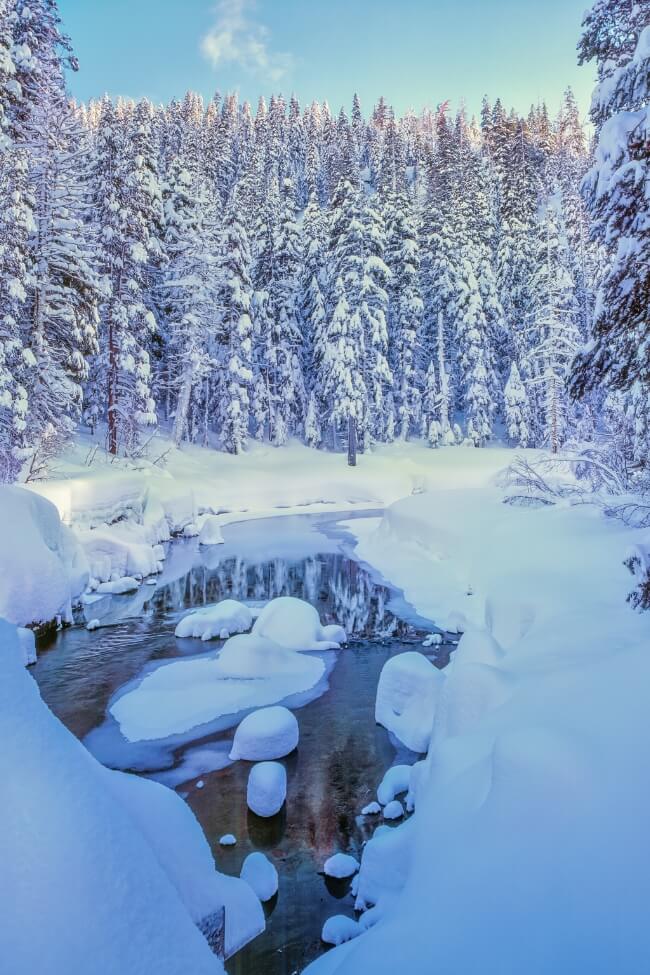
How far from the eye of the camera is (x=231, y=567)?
1786 cm

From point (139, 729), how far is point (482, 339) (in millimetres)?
37565

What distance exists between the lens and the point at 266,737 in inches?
282

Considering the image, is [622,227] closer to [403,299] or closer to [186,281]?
[186,281]

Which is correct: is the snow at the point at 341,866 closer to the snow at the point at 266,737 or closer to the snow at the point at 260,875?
the snow at the point at 260,875

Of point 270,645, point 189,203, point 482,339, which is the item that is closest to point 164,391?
point 189,203

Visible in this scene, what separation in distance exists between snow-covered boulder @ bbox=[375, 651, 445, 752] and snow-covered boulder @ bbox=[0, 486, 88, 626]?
6.85 m

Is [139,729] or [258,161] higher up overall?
[258,161]

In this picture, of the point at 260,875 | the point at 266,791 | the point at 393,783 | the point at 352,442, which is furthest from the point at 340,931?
the point at 352,442

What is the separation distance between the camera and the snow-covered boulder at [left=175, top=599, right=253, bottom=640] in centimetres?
1170

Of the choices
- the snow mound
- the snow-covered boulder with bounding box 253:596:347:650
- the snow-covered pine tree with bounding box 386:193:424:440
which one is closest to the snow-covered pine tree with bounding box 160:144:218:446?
the snow-covered pine tree with bounding box 386:193:424:440

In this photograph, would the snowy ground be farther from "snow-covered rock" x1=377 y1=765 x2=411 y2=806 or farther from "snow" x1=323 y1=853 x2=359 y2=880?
"snow" x1=323 y1=853 x2=359 y2=880

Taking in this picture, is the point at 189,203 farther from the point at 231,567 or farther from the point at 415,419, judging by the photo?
the point at 231,567

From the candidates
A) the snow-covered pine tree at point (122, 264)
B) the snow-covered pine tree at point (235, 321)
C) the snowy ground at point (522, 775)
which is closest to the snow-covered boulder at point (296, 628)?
the snowy ground at point (522, 775)

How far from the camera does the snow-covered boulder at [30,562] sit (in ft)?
34.3
